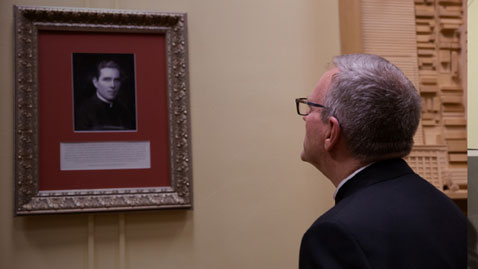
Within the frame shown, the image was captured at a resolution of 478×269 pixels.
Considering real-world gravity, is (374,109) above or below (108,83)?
below

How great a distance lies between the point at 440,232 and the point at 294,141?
A: 46.4 inches

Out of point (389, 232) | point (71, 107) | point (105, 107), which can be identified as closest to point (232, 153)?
point (105, 107)

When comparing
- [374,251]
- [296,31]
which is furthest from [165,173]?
[374,251]

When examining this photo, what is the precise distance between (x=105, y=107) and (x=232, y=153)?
61cm

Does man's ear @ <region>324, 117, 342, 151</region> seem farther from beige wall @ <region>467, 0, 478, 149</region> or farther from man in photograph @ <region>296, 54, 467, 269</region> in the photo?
beige wall @ <region>467, 0, 478, 149</region>

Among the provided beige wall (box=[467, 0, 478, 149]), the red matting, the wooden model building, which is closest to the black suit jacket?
beige wall (box=[467, 0, 478, 149])

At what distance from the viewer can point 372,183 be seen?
1376 mm

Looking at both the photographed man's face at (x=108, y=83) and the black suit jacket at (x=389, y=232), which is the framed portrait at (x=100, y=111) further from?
the black suit jacket at (x=389, y=232)

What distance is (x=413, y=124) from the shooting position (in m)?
1.44

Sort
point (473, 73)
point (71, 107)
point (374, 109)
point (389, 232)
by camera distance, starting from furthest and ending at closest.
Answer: point (71, 107)
point (374, 109)
point (389, 232)
point (473, 73)

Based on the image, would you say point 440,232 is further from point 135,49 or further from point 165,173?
point 135,49

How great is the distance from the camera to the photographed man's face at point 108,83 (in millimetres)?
2188

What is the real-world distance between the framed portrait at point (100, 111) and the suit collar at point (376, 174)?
3.17 ft

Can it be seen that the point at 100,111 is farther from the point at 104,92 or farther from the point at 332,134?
the point at 332,134
